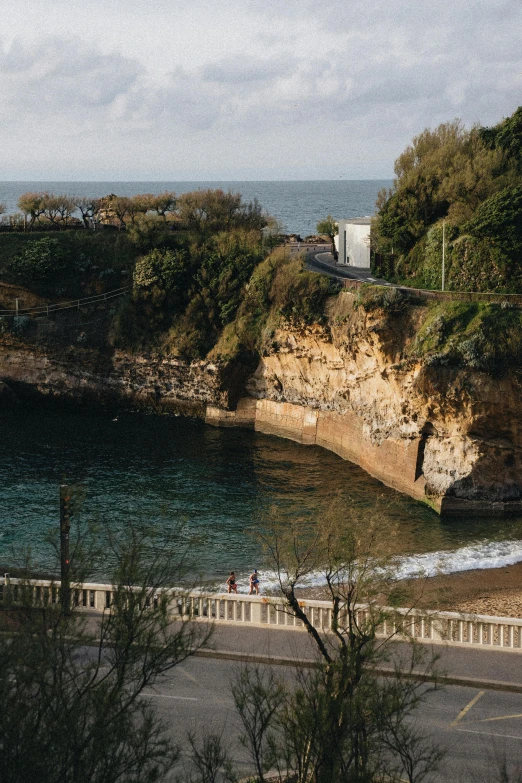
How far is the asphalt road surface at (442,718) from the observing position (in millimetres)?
15969

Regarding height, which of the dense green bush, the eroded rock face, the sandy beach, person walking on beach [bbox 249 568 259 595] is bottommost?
the sandy beach

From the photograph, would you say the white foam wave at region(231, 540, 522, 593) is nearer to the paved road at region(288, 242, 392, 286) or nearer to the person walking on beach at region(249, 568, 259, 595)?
the person walking on beach at region(249, 568, 259, 595)

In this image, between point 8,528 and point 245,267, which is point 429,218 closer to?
point 245,267

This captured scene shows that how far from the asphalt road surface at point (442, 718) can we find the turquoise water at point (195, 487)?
10.7 m

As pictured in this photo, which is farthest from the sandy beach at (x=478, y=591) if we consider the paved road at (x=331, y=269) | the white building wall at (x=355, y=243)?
the white building wall at (x=355, y=243)

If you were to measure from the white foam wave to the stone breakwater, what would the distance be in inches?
152

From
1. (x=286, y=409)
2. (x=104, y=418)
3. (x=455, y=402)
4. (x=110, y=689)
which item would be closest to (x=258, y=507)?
(x=455, y=402)

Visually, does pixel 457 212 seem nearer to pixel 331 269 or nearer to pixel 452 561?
pixel 331 269

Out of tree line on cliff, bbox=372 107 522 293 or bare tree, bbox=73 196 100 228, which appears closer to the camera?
tree line on cliff, bbox=372 107 522 293

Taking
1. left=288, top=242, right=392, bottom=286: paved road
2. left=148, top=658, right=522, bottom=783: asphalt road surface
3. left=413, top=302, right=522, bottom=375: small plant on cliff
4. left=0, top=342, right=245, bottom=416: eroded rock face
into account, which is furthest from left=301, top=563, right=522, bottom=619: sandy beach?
left=0, top=342, right=245, bottom=416: eroded rock face

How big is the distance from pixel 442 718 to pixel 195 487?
23.5 metres

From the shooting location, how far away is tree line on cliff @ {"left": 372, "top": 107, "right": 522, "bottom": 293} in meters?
44.2

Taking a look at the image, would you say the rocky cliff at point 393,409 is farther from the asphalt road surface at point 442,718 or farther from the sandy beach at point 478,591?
the asphalt road surface at point 442,718

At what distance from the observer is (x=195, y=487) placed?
4016 cm
